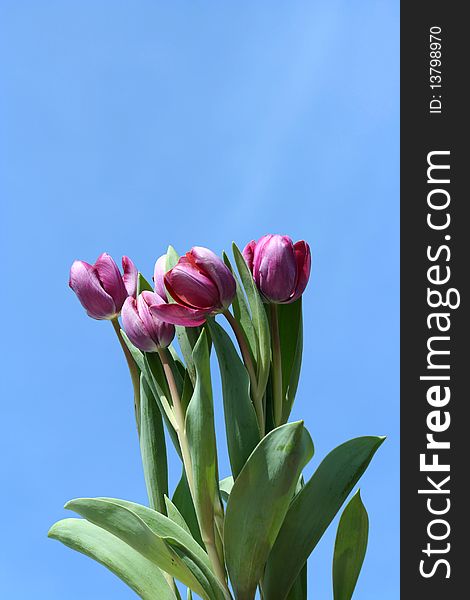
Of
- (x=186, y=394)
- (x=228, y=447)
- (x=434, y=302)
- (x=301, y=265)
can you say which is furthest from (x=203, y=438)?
(x=434, y=302)

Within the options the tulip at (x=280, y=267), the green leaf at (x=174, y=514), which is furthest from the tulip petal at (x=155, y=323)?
the green leaf at (x=174, y=514)

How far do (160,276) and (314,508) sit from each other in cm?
58

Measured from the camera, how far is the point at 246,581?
1567 mm

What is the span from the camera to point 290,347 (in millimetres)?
1795

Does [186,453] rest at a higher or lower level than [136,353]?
lower

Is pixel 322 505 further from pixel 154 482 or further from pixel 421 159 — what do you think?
pixel 421 159

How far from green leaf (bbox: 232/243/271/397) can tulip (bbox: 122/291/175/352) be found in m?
0.17

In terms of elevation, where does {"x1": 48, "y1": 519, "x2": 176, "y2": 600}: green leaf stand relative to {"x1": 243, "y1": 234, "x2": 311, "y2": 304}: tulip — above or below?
below

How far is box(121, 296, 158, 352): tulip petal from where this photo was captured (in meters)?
1.72

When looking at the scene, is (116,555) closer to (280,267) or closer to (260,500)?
(260,500)

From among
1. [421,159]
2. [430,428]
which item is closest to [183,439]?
[430,428]

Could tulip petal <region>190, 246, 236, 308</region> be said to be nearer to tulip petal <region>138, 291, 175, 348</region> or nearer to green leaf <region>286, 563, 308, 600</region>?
tulip petal <region>138, 291, 175, 348</region>

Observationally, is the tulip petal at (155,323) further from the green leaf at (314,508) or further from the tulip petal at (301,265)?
the green leaf at (314,508)

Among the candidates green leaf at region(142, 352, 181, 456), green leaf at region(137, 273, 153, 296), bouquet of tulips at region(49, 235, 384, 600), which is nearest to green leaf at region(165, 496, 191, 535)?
bouquet of tulips at region(49, 235, 384, 600)
